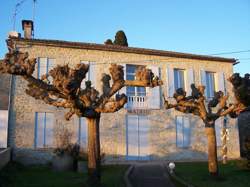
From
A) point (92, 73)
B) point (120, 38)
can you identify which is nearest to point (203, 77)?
point (92, 73)

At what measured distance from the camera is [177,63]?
19656 mm

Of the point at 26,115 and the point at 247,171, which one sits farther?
the point at 26,115

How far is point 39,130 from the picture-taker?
53.0 feet

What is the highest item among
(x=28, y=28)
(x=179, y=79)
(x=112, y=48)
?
(x=28, y=28)

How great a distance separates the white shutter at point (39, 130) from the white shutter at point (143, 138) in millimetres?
5700

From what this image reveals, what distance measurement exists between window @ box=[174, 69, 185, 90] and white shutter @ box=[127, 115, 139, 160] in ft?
12.6

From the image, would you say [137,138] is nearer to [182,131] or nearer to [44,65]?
[182,131]

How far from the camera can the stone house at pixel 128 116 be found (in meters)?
16.0

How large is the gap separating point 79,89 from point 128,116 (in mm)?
10142

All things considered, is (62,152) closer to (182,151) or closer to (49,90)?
(49,90)

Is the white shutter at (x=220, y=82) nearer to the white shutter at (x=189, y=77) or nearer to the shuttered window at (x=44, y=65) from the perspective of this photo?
→ the white shutter at (x=189, y=77)

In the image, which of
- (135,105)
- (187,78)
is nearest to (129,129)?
(135,105)

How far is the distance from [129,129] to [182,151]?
12.5 feet

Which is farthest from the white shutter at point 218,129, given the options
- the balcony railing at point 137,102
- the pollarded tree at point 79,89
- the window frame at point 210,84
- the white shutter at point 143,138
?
the pollarded tree at point 79,89
